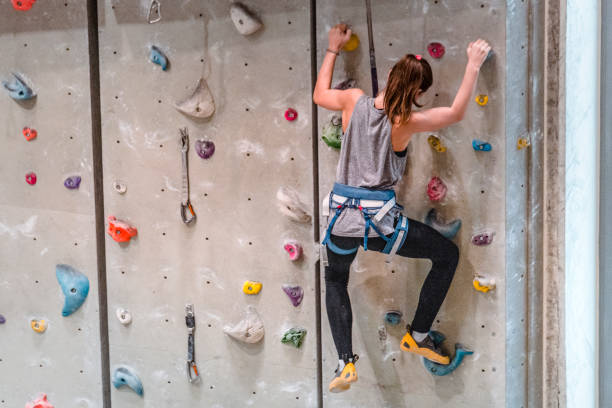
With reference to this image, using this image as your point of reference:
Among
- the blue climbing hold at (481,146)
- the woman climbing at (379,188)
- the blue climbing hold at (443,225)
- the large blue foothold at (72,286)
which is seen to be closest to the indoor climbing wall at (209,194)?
the large blue foothold at (72,286)

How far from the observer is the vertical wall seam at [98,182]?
9.58ft

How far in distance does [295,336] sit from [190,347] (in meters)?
0.51

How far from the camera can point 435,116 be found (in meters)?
2.26

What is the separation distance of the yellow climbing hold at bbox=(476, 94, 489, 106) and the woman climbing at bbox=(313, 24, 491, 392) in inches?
8.4

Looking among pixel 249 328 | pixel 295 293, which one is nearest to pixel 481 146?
pixel 295 293

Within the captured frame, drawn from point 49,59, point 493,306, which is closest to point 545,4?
point 493,306

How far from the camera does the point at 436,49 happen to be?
2.42 metres

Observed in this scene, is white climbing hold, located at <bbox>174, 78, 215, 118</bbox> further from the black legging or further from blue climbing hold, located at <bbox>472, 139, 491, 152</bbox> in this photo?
blue climbing hold, located at <bbox>472, 139, 491, 152</bbox>

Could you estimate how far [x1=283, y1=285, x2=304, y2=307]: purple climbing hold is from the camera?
275 cm

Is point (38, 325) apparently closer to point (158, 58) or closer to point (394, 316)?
point (158, 58)

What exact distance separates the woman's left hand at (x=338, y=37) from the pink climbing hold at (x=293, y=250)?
0.81m

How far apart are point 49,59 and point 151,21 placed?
0.54m

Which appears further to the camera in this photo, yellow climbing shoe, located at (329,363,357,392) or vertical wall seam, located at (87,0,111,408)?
vertical wall seam, located at (87,0,111,408)

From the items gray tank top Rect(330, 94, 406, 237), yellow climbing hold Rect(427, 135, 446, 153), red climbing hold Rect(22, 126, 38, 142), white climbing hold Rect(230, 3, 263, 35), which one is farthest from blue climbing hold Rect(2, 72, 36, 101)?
yellow climbing hold Rect(427, 135, 446, 153)
